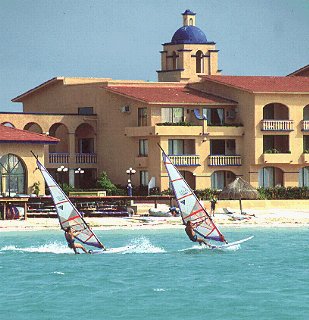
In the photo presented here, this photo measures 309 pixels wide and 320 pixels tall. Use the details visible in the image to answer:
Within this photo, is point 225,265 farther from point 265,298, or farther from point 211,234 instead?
point 265,298

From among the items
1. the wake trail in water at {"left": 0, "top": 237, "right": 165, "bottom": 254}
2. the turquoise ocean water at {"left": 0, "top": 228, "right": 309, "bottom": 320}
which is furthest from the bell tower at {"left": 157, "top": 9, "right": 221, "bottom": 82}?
the wake trail in water at {"left": 0, "top": 237, "right": 165, "bottom": 254}

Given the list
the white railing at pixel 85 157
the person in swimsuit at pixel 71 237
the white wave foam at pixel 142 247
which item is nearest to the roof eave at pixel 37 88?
the white railing at pixel 85 157

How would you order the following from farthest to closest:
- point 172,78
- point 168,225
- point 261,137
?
1. point 172,78
2. point 261,137
3. point 168,225

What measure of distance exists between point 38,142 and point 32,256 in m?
21.4

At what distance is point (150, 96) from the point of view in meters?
99.5

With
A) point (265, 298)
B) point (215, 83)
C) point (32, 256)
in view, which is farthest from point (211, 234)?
point (215, 83)

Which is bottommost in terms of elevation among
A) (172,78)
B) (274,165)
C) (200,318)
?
(200,318)

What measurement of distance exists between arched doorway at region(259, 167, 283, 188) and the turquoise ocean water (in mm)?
16125

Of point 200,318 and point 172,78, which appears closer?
point 200,318

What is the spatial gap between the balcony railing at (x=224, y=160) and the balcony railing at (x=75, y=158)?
8597 millimetres

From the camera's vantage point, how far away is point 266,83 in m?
102

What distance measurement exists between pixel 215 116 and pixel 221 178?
13.3ft

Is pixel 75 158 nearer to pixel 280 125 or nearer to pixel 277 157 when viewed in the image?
pixel 277 157

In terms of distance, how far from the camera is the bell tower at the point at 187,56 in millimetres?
112375
